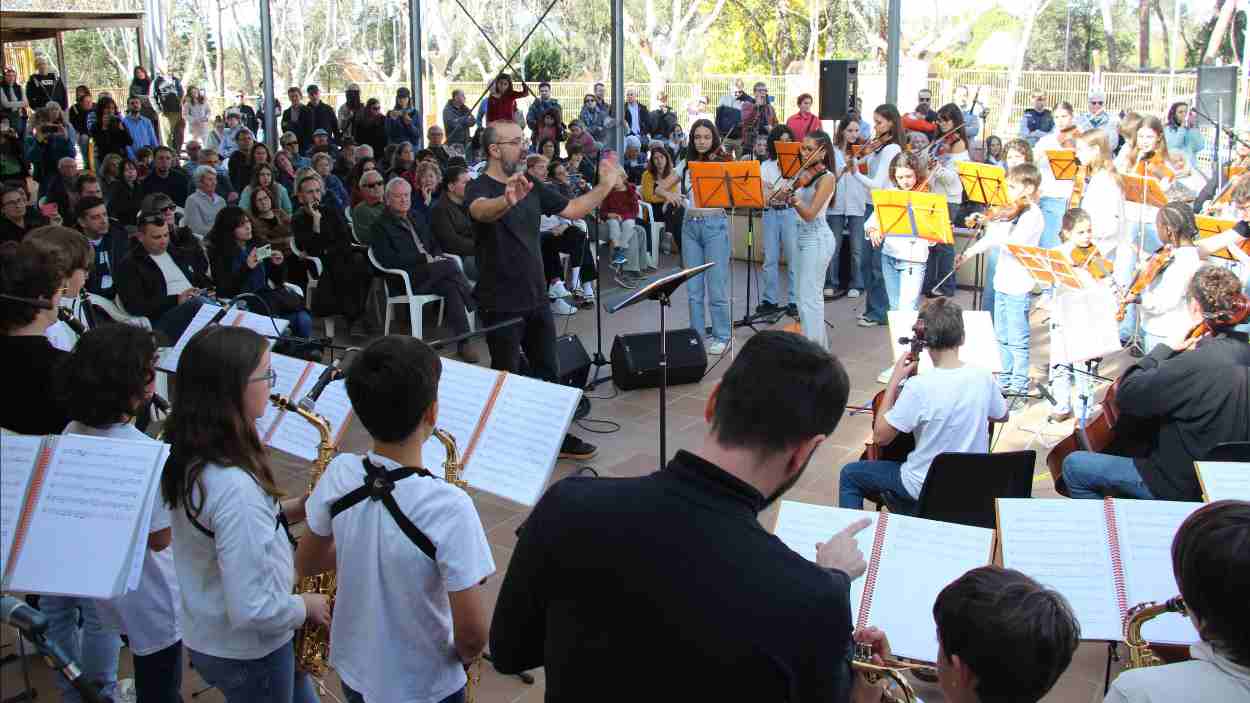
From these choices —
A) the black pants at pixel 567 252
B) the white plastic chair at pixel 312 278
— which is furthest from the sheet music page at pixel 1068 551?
the black pants at pixel 567 252

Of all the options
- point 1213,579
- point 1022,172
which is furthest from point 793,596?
point 1022,172

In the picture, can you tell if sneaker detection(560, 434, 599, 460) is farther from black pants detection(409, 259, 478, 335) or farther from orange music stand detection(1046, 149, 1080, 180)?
orange music stand detection(1046, 149, 1080, 180)

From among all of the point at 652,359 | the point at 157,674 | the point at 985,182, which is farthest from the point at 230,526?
the point at 985,182

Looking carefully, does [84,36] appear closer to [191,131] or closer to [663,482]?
[191,131]

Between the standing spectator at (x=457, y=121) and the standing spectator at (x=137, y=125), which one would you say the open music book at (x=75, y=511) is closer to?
the standing spectator at (x=137, y=125)

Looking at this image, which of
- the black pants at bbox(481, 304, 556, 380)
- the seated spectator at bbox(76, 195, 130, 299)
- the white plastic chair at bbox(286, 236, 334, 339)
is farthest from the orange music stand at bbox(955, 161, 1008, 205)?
the seated spectator at bbox(76, 195, 130, 299)

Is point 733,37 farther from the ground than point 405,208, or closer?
farther from the ground

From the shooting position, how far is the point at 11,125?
14203 millimetres

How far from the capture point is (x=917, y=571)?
2809mm

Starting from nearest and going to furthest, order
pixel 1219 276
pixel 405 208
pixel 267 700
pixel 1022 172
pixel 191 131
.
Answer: pixel 267 700
pixel 1219 276
pixel 1022 172
pixel 405 208
pixel 191 131

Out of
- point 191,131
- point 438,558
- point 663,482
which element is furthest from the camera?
point 191,131

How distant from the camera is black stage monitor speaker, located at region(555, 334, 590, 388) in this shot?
6812 mm

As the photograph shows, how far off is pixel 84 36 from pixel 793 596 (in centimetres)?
3890

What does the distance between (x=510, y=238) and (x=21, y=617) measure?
4065 millimetres
